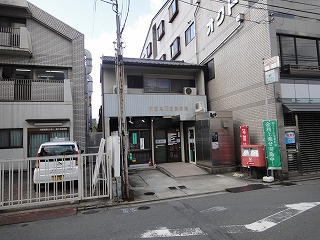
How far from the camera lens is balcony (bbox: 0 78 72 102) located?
14258 millimetres

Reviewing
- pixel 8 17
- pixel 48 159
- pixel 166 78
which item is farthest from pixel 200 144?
pixel 8 17

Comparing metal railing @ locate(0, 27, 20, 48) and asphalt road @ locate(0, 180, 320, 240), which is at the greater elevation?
metal railing @ locate(0, 27, 20, 48)

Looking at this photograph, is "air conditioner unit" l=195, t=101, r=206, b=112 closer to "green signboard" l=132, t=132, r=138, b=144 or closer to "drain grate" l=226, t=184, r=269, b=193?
"green signboard" l=132, t=132, r=138, b=144

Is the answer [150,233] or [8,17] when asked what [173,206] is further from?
[8,17]

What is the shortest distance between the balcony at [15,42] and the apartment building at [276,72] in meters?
11.8

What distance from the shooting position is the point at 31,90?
573 inches

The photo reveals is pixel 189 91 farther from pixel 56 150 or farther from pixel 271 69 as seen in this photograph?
pixel 56 150

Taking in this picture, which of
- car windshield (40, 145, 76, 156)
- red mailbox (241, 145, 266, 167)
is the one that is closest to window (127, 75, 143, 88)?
car windshield (40, 145, 76, 156)

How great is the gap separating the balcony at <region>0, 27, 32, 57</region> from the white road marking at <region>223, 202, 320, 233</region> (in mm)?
15225

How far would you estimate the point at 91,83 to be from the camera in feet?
80.0

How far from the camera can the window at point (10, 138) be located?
1398cm

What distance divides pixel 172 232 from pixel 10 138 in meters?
12.7

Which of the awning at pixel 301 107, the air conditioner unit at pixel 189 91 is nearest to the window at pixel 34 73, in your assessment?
the air conditioner unit at pixel 189 91

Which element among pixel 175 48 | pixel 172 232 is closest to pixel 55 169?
Result: pixel 172 232
